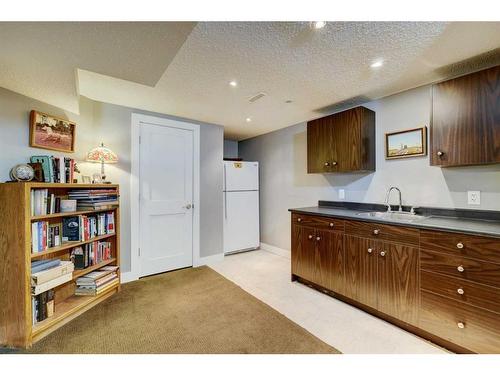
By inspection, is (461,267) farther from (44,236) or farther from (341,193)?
(44,236)

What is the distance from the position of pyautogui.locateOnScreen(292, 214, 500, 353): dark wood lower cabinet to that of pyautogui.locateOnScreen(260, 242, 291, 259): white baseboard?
4.05 feet

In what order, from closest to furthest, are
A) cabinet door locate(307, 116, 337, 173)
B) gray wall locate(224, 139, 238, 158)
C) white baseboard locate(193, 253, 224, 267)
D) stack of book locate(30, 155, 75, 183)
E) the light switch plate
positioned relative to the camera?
stack of book locate(30, 155, 75, 183), cabinet door locate(307, 116, 337, 173), the light switch plate, white baseboard locate(193, 253, 224, 267), gray wall locate(224, 139, 238, 158)

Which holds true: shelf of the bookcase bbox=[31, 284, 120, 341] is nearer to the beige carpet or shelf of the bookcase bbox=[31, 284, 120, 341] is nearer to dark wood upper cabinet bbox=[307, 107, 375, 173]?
the beige carpet

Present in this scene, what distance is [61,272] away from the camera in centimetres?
191

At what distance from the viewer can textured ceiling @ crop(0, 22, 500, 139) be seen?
136cm

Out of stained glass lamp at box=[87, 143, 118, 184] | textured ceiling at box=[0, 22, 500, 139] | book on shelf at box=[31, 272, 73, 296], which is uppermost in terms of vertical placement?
textured ceiling at box=[0, 22, 500, 139]

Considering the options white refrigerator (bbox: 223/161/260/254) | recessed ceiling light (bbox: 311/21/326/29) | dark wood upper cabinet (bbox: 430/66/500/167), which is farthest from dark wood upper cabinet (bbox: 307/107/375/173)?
white refrigerator (bbox: 223/161/260/254)

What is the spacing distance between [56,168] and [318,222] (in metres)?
2.63

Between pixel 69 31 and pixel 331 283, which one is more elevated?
pixel 69 31

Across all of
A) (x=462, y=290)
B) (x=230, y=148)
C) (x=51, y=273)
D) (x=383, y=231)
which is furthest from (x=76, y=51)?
(x=230, y=148)

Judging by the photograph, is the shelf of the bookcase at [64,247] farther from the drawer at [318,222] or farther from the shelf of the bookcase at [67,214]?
the drawer at [318,222]
